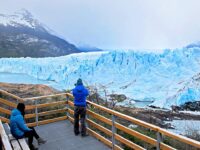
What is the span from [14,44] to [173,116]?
45583mm

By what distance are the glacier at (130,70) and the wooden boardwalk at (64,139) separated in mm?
21326

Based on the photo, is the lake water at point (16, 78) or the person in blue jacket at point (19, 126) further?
the lake water at point (16, 78)

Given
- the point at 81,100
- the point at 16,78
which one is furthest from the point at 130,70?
the point at 81,100

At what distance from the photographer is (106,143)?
19.2ft

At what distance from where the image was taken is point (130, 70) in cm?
3067

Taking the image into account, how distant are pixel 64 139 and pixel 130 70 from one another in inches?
974

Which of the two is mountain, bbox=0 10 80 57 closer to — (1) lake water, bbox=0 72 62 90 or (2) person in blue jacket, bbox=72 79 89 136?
(1) lake water, bbox=0 72 62 90

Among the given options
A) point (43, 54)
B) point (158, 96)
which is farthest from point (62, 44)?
point (158, 96)

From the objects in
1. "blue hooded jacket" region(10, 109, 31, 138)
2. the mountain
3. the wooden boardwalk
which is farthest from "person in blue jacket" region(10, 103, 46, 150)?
the mountain

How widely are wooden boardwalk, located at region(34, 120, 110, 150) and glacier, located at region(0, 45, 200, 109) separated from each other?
2133cm

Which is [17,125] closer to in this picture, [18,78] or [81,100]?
[81,100]

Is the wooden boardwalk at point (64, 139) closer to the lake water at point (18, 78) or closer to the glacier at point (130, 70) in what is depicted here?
the glacier at point (130, 70)

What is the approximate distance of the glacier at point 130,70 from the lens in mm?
29194

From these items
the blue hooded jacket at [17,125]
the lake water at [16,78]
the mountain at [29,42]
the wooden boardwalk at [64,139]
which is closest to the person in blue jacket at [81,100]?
the wooden boardwalk at [64,139]
